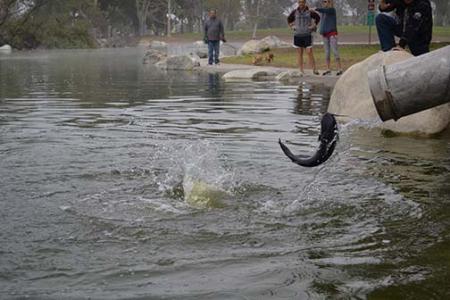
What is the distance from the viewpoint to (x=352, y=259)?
415 centimetres

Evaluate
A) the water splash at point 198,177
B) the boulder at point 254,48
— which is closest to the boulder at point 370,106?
the water splash at point 198,177

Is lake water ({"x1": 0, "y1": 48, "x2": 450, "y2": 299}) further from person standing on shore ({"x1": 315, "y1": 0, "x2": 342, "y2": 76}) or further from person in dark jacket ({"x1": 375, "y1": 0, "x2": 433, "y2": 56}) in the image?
person standing on shore ({"x1": 315, "y1": 0, "x2": 342, "y2": 76})

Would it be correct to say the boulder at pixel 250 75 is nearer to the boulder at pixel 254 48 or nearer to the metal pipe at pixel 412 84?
the boulder at pixel 254 48

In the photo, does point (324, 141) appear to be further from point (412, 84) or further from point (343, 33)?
point (343, 33)

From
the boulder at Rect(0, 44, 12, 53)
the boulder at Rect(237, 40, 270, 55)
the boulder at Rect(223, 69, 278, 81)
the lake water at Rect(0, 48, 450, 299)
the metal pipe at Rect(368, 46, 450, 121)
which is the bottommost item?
the lake water at Rect(0, 48, 450, 299)

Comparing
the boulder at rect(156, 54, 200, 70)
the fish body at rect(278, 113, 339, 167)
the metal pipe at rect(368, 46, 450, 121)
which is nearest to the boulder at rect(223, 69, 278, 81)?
the boulder at rect(156, 54, 200, 70)

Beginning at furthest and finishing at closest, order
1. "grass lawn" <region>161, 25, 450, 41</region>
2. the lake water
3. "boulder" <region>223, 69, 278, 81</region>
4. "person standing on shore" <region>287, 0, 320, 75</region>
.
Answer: "grass lawn" <region>161, 25, 450, 41</region>, "boulder" <region>223, 69, 278, 81</region>, "person standing on shore" <region>287, 0, 320, 75</region>, the lake water

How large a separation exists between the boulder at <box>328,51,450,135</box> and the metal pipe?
10.6ft

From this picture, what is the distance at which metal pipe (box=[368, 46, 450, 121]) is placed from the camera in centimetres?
536

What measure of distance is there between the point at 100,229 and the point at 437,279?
2345mm

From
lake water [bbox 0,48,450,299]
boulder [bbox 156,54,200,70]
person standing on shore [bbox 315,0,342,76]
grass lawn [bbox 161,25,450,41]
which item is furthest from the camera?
grass lawn [bbox 161,25,450,41]

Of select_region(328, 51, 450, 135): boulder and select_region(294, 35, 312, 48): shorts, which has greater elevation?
select_region(294, 35, 312, 48): shorts

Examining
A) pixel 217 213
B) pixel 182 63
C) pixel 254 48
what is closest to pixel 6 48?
pixel 254 48

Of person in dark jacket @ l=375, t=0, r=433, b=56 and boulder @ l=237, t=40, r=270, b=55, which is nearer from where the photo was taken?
person in dark jacket @ l=375, t=0, r=433, b=56
